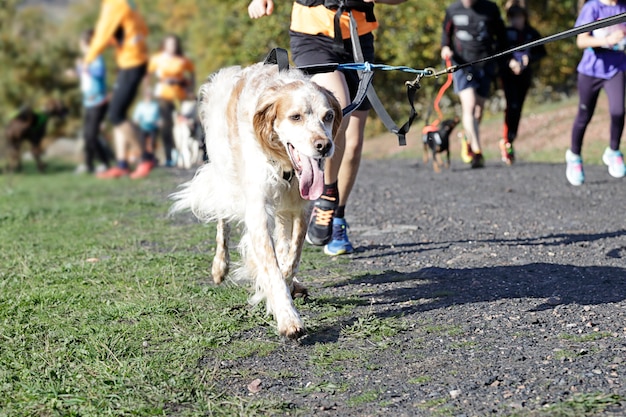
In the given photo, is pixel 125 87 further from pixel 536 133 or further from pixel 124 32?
pixel 536 133

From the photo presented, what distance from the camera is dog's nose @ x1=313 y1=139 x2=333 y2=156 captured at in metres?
3.79

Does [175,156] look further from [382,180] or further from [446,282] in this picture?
[446,282]

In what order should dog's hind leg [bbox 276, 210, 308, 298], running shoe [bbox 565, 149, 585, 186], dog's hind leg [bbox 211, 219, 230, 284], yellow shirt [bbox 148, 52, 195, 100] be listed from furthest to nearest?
yellow shirt [bbox 148, 52, 195, 100] → running shoe [bbox 565, 149, 585, 186] → dog's hind leg [bbox 211, 219, 230, 284] → dog's hind leg [bbox 276, 210, 308, 298]

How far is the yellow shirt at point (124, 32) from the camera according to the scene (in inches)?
430

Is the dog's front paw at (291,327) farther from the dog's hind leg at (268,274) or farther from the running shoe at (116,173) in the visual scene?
the running shoe at (116,173)

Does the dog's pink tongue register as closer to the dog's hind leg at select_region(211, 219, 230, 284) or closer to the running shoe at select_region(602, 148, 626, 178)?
the dog's hind leg at select_region(211, 219, 230, 284)

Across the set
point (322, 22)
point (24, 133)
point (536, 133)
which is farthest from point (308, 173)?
point (24, 133)

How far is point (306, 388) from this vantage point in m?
3.23

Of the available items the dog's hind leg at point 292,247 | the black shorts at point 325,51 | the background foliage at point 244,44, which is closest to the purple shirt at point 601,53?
the black shorts at point 325,51

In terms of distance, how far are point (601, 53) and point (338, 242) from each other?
134 inches

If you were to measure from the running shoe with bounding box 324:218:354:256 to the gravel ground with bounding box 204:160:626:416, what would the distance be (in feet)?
0.53

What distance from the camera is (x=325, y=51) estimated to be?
507 cm

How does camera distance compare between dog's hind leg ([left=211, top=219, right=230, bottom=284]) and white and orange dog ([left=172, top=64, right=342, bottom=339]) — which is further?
dog's hind leg ([left=211, top=219, right=230, bottom=284])

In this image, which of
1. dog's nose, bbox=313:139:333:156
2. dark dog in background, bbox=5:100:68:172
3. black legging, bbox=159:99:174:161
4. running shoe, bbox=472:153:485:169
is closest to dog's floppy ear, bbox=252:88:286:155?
dog's nose, bbox=313:139:333:156
